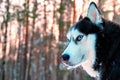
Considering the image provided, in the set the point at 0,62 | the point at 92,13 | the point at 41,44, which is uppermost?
the point at 92,13

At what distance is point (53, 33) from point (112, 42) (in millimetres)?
4668

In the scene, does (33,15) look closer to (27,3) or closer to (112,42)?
(27,3)

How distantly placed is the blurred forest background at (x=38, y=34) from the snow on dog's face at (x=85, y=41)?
3.29 meters

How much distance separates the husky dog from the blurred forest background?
10.8 feet

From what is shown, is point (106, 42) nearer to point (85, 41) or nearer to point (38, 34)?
point (85, 41)

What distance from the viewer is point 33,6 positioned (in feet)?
32.5

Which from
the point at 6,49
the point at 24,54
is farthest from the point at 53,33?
the point at 6,49

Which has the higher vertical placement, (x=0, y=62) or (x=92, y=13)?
(x=92, y=13)

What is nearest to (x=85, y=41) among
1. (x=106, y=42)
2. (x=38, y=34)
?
(x=106, y=42)

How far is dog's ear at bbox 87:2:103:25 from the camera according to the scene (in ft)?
16.6

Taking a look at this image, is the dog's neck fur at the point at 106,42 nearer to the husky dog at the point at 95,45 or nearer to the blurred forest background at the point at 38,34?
the husky dog at the point at 95,45

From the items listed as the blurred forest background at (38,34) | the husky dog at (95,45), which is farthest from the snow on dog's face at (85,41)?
the blurred forest background at (38,34)

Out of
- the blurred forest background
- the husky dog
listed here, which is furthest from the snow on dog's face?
the blurred forest background

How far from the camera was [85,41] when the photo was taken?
511 centimetres
